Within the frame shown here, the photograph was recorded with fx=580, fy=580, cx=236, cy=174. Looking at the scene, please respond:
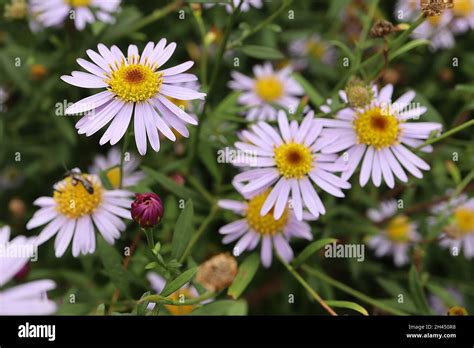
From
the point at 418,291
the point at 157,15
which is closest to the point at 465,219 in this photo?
the point at 418,291

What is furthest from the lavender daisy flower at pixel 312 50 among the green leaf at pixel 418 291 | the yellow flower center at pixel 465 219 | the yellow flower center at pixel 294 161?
the green leaf at pixel 418 291

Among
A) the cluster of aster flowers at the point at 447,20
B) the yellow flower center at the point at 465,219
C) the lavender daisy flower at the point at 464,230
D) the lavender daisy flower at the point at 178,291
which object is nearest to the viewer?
the lavender daisy flower at the point at 178,291

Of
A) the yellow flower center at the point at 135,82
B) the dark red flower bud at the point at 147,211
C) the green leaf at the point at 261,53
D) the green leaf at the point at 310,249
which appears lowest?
the green leaf at the point at 310,249

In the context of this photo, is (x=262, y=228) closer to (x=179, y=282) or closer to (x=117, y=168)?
(x=179, y=282)

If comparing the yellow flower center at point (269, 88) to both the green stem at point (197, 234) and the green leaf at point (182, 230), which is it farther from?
the green leaf at point (182, 230)

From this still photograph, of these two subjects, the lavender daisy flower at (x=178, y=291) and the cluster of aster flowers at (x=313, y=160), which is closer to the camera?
the cluster of aster flowers at (x=313, y=160)

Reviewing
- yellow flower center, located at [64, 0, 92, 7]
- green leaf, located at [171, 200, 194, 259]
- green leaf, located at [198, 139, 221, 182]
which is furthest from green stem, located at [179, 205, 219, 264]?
yellow flower center, located at [64, 0, 92, 7]

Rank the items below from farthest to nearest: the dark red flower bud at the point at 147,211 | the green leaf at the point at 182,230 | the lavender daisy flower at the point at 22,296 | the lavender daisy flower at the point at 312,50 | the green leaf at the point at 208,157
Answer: the lavender daisy flower at the point at 312,50
the green leaf at the point at 208,157
the green leaf at the point at 182,230
the dark red flower bud at the point at 147,211
the lavender daisy flower at the point at 22,296
